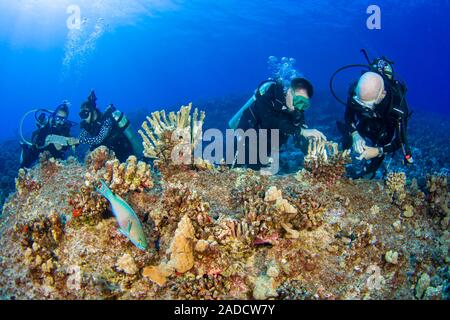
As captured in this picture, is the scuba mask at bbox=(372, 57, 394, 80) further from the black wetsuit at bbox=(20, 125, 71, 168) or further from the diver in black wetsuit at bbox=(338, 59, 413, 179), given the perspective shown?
the black wetsuit at bbox=(20, 125, 71, 168)

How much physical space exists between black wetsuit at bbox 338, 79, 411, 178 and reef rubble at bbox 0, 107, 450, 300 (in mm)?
791

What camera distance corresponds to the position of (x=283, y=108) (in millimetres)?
5797

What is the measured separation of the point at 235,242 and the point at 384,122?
3.95 metres

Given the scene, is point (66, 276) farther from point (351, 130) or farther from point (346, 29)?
point (346, 29)

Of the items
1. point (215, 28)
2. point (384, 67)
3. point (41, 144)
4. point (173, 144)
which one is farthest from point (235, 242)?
point (215, 28)

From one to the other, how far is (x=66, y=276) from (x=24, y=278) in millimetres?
555

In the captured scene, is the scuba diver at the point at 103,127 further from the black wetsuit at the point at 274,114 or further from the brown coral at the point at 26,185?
the black wetsuit at the point at 274,114

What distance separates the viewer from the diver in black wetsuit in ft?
16.6

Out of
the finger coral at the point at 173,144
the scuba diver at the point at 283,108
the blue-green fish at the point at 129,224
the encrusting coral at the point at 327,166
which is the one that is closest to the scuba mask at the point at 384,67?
the scuba diver at the point at 283,108

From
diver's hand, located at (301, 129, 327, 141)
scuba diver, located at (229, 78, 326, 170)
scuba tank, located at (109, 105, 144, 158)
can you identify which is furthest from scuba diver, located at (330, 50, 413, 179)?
scuba tank, located at (109, 105, 144, 158)

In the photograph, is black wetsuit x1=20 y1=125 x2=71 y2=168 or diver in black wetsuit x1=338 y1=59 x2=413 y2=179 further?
black wetsuit x1=20 y1=125 x2=71 y2=168
